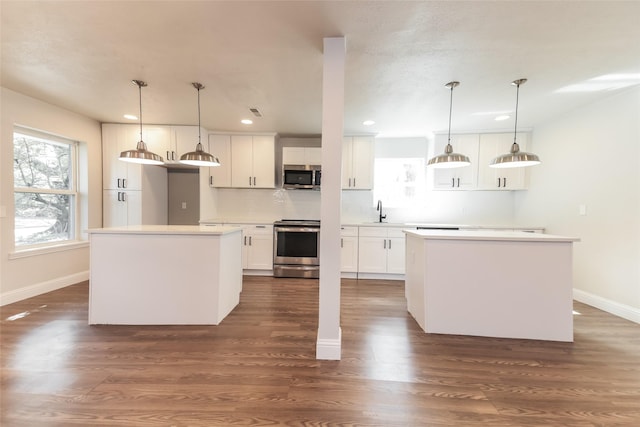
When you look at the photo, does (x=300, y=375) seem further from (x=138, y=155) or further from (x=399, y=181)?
(x=399, y=181)

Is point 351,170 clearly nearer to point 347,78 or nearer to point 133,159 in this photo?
point 347,78

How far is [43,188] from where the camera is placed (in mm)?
3438

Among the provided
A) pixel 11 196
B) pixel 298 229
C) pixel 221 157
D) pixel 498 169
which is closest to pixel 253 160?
pixel 221 157

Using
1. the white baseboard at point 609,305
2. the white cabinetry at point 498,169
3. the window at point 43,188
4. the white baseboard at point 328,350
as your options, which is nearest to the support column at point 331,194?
the white baseboard at point 328,350

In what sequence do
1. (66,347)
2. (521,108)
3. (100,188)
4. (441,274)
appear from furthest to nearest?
(100,188)
(521,108)
(441,274)
(66,347)

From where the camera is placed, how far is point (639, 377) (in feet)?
5.85

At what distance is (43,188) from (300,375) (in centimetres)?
419

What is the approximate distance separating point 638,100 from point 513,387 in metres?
3.27

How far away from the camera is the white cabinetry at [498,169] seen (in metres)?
4.13

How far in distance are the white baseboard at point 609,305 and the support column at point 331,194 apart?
10.5 ft

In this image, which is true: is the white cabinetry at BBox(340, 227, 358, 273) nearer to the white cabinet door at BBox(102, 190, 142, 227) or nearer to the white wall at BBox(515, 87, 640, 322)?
the white wall at BBox(515, 87, 640, 322)

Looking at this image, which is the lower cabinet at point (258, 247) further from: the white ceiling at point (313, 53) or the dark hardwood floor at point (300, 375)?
the white ceiling at point (313, 53)

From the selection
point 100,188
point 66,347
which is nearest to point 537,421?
point 66,347

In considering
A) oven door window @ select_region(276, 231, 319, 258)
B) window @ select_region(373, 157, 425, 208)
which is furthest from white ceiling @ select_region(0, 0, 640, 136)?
oven door window @ select_region(276, 231, 319, 258)
